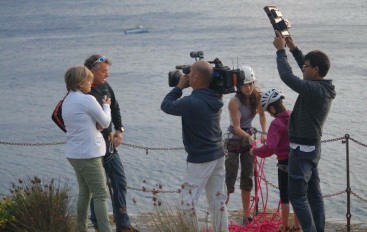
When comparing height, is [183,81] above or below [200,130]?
above

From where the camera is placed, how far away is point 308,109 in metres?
5.94

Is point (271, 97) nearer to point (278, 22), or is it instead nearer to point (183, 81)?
point (278, 22)

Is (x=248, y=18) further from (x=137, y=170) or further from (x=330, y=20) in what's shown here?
(x=137, y=170)

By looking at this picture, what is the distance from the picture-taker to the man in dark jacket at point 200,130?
5.81m

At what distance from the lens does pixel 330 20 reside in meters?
73.6

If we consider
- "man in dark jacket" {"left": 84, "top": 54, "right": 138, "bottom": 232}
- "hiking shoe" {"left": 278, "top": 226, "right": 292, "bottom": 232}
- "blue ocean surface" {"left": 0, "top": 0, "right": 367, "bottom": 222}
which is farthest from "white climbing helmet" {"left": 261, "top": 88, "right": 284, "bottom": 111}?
"man in dark jacket" {"left": 84, "top": 54, "right": 138, "bottom": 232}

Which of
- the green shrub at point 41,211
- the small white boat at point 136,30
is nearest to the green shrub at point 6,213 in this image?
the green shrub at point 41,211

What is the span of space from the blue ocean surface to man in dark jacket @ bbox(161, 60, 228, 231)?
86cm

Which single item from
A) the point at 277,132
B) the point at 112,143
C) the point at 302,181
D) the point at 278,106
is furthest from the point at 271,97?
the point at 112,143

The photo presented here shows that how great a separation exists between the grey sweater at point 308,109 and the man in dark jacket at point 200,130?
61 cm

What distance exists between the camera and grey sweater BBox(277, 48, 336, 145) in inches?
229

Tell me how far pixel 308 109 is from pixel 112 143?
1.95 meters

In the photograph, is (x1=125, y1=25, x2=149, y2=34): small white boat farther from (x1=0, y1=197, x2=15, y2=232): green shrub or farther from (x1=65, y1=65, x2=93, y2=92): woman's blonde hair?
(x1=65, y1=65, x2=93, y2=92): woman's blonde hair

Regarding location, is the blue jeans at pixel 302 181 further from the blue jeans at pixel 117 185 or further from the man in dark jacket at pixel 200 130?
the blue jeans at pixel 117 185
